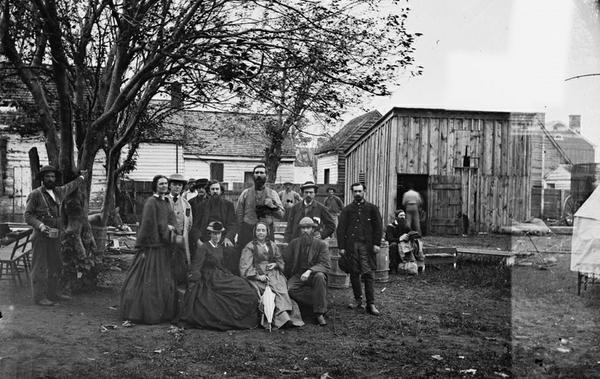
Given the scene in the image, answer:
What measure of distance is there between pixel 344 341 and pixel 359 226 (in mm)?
2558

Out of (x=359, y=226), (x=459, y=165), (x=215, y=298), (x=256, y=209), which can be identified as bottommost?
(x=215, y=298)

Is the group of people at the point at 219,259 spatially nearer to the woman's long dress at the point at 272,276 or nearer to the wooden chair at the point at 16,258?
the woman's long dress at the point at 272,276

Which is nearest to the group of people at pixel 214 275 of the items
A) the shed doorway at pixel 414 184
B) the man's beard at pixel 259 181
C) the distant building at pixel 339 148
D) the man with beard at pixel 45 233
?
the man's beard at pixel 259 181

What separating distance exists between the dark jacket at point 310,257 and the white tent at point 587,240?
16.2 ft

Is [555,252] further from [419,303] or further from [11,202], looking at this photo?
[11,202]

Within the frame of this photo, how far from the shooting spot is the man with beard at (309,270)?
8133 millimetres

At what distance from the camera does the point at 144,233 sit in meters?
8.10

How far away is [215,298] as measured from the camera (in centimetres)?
770

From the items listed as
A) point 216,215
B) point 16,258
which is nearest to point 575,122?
point 216,215

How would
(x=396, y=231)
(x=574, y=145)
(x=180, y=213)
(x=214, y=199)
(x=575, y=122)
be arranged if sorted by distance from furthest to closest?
(x=574, y=145), (x=575, y=122), (x=396, y=231), (x=214, y=199), (x=180, y=213)

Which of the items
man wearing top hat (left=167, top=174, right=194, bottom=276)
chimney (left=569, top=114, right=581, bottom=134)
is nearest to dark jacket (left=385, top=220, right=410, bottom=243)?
man wearing top hat (left=167, top=174, right=194, bottom=276)

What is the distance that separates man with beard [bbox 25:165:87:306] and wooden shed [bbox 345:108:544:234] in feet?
43.6

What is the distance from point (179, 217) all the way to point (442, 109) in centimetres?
1400

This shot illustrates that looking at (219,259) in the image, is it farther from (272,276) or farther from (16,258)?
(16,258)
